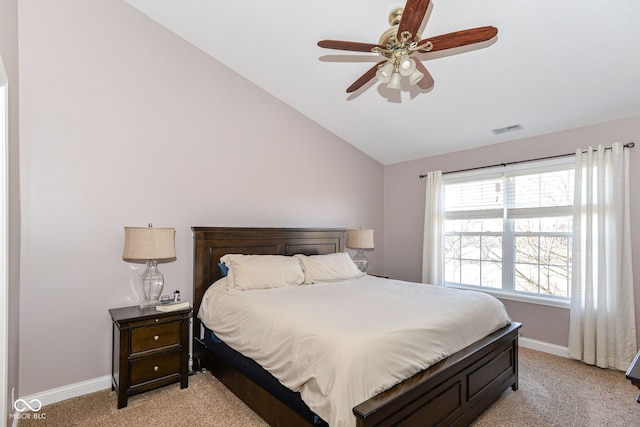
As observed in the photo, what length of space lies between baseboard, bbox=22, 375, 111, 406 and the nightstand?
0.27 ft

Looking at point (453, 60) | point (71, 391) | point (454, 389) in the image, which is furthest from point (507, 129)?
point (71, 391)

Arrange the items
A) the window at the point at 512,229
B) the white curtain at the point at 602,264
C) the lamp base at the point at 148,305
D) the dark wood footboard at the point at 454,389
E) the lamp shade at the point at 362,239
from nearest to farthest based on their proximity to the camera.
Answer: the dark wood footboard at the point at 454,389 → the lamp base at the point at 148,305 → the white curtain at the point at 602,264 → the window at the point at 512,229 → the lamp shade at the point at 362,239

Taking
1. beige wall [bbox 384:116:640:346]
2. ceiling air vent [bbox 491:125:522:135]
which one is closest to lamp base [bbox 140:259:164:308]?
beige wall [bbox 384:116:640:346]

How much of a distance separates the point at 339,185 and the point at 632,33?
3147 mm

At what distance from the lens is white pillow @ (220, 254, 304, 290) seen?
9.47 feet

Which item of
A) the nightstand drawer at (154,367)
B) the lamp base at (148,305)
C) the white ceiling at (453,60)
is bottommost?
the nightstand drawer at (154,367)

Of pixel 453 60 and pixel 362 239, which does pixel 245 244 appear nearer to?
pixel 362 239

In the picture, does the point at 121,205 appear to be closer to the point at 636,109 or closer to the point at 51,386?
the point at 51,386

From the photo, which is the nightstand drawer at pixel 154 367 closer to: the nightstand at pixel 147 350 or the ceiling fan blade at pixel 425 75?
the nightstand at pixel 147 350

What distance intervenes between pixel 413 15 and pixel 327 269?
2507 mm

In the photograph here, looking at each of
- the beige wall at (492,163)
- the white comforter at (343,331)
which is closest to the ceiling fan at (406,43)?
the white comforter at (343,331)

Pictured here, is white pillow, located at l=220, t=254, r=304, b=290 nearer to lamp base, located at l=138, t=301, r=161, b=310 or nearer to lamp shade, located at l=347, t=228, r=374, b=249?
lamp base, located at l=138, t=301, r=161, b=310

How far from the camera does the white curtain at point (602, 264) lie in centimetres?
301

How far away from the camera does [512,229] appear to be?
12.7 feet
